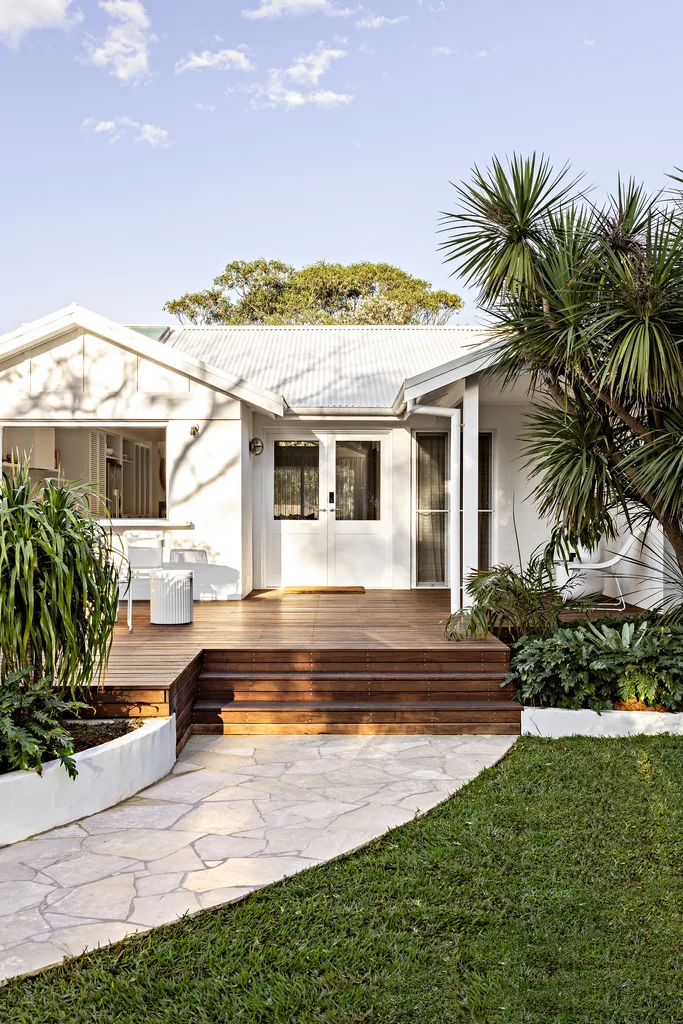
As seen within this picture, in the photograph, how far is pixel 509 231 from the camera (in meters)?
6.41

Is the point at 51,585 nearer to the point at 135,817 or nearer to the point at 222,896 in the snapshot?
the point at 135,817

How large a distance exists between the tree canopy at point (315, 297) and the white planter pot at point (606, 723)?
23137 mm

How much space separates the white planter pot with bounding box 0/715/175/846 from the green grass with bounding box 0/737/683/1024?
133 cm

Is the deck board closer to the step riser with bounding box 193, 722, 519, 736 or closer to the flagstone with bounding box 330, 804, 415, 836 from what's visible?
the step riser with bounding box 193, 722, 519, 736

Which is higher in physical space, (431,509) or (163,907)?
(431,509)

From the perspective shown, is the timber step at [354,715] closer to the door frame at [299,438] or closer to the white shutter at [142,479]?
the door frame at [299,438]

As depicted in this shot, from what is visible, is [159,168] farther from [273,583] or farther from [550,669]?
[550,669]

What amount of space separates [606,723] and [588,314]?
10.1 feet

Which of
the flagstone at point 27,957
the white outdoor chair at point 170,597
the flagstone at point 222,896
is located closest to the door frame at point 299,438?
the white outdoor chair at point 170,597

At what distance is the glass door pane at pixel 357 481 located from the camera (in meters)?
10.8

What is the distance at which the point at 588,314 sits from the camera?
5.94 meters

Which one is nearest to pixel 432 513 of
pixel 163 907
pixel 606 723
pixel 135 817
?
pixel 606 723

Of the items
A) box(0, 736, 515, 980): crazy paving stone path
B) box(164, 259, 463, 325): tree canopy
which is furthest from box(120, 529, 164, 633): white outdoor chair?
box(164, 259, 463, 325): tree canopy

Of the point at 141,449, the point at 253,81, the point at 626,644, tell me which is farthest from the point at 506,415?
the point at 253,81
